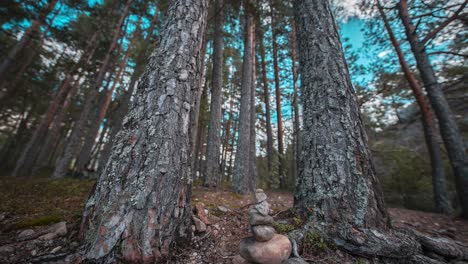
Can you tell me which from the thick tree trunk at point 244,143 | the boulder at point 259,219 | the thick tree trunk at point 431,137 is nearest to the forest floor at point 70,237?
the boulder at point 259,219

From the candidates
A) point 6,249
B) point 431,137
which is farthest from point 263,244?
point 431,137

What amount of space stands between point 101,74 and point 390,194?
12892 mm

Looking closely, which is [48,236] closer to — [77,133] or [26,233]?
[26,233]

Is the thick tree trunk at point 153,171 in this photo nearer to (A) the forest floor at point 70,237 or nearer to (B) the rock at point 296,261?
(A) the forest floor at point 70,237

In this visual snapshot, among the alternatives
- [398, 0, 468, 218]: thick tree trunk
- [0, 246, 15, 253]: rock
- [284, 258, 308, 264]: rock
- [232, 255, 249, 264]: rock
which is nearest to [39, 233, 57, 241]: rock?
[0, 246, 15, 253]: rock

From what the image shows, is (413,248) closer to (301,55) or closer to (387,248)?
(387,248)

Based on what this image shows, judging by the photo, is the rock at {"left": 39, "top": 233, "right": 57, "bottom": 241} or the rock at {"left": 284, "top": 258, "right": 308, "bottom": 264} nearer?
the rock at {"left": 284, "top": 258, "right": 308, "bottom": 264}

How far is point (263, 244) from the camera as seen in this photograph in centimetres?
132

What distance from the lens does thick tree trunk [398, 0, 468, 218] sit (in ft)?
12.7

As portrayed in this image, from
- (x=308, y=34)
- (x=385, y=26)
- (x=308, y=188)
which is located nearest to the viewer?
(x=308, y=188)

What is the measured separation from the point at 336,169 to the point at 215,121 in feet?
16.1

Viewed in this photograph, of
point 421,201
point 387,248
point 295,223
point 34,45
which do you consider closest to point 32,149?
point 34,45

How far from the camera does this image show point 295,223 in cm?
168

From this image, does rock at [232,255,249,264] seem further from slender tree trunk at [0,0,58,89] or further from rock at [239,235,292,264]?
slender tree trunk at [0,0,58,89]
